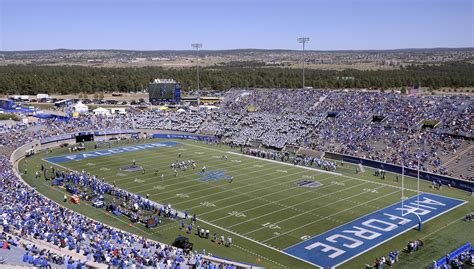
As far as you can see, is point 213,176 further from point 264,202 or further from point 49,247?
point 49,247

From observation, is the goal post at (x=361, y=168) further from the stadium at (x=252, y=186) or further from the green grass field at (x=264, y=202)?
the green grass field at (x=264, y=202)

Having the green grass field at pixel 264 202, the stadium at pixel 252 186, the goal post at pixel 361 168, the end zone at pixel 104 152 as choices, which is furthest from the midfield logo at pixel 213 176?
the end zone at pixel 104 152

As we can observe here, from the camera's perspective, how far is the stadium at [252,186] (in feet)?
74.8

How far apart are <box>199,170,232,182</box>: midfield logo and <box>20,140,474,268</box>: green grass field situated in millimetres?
605

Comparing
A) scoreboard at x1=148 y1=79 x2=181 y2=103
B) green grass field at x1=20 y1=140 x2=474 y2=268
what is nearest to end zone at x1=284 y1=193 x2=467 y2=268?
green grass field at x1=20 y1=140 x2=474 y2=268

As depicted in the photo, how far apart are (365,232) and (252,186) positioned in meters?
11.6

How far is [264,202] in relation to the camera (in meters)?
32.2

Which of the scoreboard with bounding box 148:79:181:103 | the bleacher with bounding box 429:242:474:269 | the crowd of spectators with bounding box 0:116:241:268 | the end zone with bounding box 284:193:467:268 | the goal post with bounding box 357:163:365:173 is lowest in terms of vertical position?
the end zone with bounding box 284:193:467:268

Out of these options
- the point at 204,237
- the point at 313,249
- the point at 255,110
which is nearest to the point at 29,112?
the point at 255,110

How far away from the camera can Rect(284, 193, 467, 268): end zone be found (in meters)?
23.5

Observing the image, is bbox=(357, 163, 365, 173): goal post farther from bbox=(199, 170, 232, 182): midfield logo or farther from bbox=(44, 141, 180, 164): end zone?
bbox=(44, 141, 180, 164): end zone

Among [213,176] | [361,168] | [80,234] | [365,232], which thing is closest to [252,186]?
[213,176]

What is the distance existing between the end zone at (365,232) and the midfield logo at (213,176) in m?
13.6

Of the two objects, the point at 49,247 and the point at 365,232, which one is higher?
the point at 49,247
